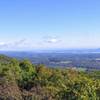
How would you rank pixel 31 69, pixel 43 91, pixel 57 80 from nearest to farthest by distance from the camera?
pixel 43 91 → pixel 57 80 → pixel 31 69

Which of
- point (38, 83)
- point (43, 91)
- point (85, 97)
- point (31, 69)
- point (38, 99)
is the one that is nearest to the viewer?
point (85, 97)

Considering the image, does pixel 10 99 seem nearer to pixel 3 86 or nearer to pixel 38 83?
pixel 3 86

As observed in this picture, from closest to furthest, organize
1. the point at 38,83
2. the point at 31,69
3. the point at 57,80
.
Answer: the point at 38,83 < the point at 57,80 < the point at 31,69

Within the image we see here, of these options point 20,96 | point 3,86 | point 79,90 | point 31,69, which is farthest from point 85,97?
point 31,69

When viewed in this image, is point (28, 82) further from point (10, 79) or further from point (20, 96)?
point (20, 96)

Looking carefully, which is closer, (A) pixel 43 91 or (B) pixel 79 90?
(B) pixel 79 90

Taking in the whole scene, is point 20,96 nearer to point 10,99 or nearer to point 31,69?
point 10,99

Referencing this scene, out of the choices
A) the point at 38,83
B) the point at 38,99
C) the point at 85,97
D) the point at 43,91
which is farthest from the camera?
the point at 38,83

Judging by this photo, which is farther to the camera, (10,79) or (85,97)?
(10,79)

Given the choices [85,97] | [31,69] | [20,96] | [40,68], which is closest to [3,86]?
[20,96]
